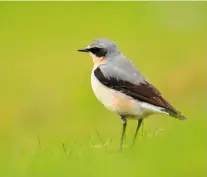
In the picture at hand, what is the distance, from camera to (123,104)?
1291 centimetres

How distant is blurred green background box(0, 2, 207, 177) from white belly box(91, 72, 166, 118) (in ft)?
1.27

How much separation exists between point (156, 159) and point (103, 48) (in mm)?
1939

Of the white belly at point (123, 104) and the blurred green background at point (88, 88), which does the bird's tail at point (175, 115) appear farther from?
the blurred green background at point (88, 88)

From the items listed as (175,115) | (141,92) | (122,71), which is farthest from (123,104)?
(175,115)

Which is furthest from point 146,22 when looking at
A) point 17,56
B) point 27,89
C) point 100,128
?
point 100,128

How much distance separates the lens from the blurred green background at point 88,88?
12344 millimetres

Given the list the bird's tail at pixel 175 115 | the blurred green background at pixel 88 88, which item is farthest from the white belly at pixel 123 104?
the blurred green background at pixel 88 88

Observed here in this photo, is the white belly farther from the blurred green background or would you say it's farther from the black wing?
the blurred green background

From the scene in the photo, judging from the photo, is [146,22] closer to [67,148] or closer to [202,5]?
[202,5]

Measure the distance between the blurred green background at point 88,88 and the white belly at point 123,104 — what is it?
39 centimetres

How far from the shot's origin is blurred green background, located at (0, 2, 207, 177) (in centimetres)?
1234

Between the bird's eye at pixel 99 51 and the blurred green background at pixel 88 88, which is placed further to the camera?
the bird's eye at pixel 99 51

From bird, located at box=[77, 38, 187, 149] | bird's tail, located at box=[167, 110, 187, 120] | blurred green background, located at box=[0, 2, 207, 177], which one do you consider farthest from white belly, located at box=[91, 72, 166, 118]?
blurred green background, located at box=[0, 2, 207, 177]

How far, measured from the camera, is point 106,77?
513 inches
